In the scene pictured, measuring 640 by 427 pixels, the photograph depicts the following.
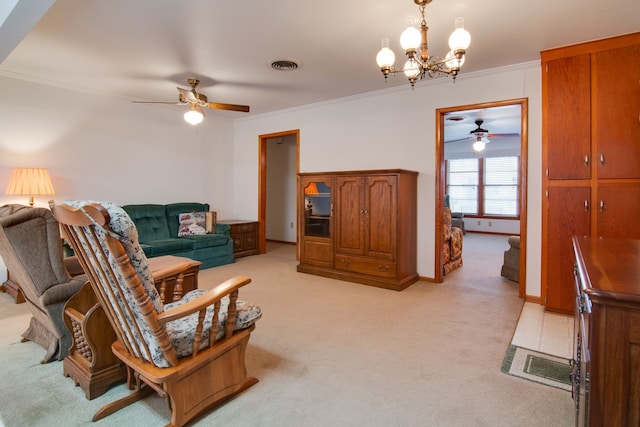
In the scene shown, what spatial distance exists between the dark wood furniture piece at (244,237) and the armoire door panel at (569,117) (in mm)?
4416

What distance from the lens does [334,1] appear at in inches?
96.6

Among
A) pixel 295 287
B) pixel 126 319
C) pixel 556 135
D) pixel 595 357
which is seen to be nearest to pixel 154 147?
pixel 295 287

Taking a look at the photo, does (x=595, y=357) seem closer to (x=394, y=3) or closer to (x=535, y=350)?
(x=535, y=350)

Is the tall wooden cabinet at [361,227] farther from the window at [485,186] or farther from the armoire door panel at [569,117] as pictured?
the window at [485,186]

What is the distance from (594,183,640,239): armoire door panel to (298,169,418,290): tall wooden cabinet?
181cm

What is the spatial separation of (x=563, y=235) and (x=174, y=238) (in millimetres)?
4849

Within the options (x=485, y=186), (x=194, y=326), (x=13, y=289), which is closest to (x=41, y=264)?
(x=194, y=326)

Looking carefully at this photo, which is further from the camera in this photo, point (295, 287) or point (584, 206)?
point (295, 287)

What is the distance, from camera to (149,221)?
198 inches

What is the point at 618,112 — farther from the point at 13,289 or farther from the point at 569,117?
the point at 13,289

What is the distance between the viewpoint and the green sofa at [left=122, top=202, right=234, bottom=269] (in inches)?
185

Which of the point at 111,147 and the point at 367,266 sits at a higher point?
the point at 111,147

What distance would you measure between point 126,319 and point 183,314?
300 millimetres

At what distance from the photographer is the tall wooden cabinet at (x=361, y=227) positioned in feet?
13.0
